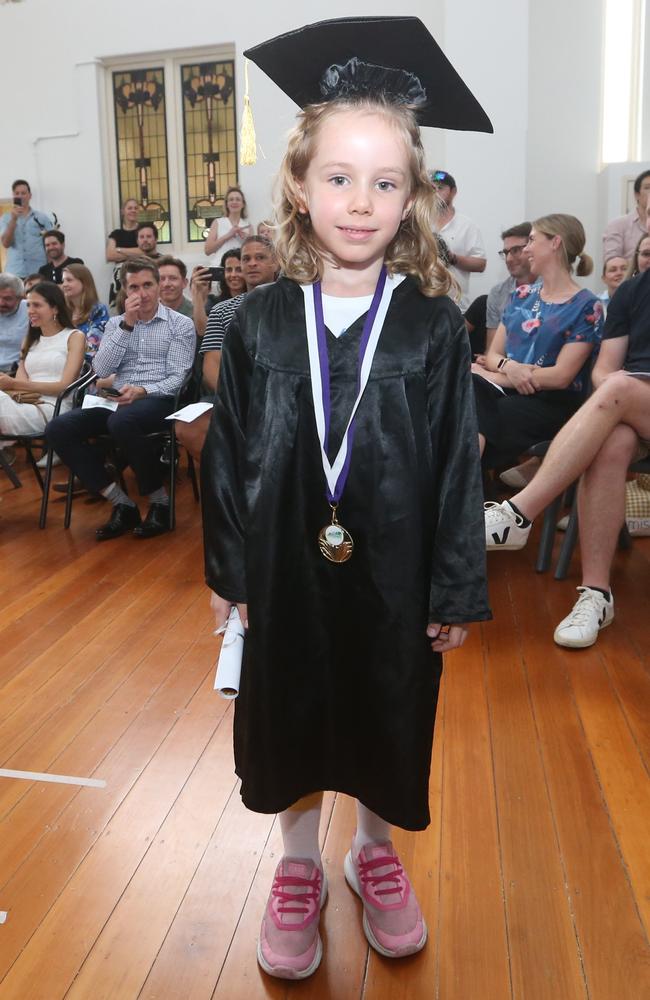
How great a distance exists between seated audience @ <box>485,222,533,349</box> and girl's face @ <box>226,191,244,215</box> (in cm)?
363

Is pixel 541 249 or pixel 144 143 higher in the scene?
pixel 144 143

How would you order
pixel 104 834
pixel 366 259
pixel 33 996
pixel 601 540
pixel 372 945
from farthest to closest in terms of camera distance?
pixel 601 540, pixel 104 834, pixel 372 945, pixel 33 996, pixel 366 259

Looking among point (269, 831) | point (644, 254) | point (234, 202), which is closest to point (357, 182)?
point (269, 831)

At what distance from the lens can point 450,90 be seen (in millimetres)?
1263

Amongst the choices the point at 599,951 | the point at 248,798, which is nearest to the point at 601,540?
the point at 599,951

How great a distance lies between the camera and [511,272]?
4.57 m

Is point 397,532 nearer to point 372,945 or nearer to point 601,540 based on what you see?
point 372,945

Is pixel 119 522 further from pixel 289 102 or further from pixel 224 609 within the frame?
pixel 289 102

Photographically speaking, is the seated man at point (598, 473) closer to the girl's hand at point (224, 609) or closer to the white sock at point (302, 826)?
the white sock at point (302, 826)

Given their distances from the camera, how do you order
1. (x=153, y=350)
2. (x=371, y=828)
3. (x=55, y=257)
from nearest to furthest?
1. (x=371, y=828)
2. (x=153, y=350)
3. (x=55, y=257)

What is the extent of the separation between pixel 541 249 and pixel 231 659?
105 inches

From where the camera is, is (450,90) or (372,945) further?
(372,945)

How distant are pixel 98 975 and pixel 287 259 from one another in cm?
124

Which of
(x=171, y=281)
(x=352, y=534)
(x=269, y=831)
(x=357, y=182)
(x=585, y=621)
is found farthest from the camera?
(x=171, y=281)
